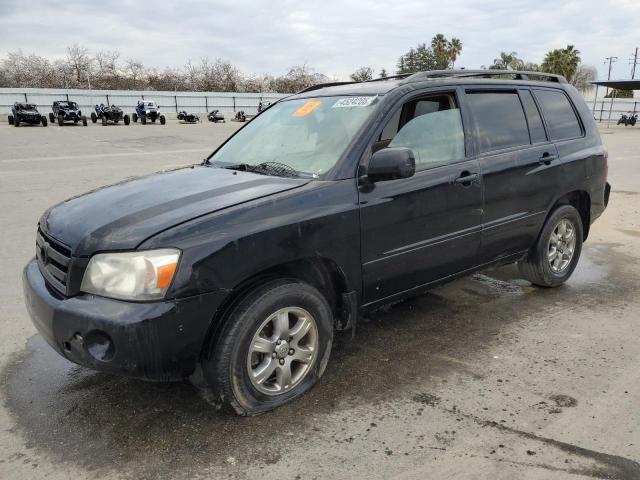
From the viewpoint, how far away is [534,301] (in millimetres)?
4637

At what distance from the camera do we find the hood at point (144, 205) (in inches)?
102

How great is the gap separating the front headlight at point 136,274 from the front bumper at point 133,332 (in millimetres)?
47

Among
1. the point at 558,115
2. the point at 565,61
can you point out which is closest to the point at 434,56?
the point at 565,61

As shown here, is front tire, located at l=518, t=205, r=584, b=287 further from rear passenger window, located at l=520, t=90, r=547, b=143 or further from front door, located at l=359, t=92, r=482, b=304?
front door, located at l=359, t=92, r=482, b=304

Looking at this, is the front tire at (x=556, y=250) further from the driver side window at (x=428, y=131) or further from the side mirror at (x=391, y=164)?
the side mirror at (x=391, y=164)

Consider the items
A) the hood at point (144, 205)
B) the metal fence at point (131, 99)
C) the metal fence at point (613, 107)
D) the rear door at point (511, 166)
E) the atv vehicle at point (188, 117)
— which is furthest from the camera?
the metal fence at point (613, 107)

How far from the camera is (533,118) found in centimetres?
446

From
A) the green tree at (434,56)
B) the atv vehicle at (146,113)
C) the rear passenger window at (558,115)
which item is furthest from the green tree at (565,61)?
the rear passenger window at (558,115)

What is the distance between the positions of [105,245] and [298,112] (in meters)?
1.87

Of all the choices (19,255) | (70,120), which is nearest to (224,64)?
(70,120)

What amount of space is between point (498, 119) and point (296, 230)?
2165 millimetres

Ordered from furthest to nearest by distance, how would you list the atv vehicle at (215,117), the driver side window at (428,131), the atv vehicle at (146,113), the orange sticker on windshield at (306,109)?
1. the atv vehicle at (215,117)
2. the atv vehicle at (146,113)
3. the orange sticker on windshield at (306,109)
4. the driver side window at (428,131)

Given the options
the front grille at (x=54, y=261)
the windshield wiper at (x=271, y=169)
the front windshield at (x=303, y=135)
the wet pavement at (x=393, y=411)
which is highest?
the front windshield at (x=303, y=135)

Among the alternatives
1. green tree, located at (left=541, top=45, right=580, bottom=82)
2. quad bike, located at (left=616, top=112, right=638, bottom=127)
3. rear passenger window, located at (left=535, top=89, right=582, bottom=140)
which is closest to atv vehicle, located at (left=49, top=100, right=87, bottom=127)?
rear passenger window, located at (left=535, top=89, right=582, bottom=140)
